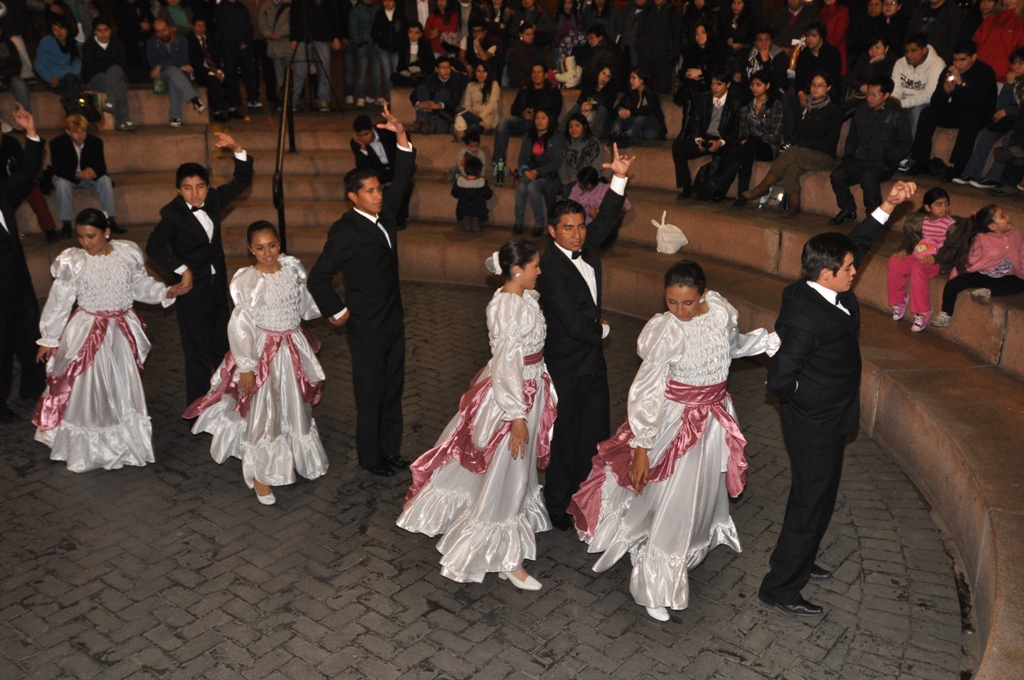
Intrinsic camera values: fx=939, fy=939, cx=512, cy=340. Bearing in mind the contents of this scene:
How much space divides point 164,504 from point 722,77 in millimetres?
7906

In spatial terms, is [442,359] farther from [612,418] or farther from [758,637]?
[758,637]

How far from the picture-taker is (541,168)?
10.9m

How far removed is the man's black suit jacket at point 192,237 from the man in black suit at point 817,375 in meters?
4.21

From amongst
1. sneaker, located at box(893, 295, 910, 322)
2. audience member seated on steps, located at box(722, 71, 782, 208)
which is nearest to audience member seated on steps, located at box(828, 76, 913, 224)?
audience member seated on steps, located at box(722, 71, 782, 208)

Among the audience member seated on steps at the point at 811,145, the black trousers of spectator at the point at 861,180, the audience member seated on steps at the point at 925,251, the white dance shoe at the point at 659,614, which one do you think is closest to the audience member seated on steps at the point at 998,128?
the black trousers of spectator at the point at 861,180

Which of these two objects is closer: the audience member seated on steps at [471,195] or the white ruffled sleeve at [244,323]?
the white ruffled sleeve at [244,323]

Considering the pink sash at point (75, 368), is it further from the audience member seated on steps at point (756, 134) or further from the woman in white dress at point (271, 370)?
the audience member seated on steps at point (756, 134)

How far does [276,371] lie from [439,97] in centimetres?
731

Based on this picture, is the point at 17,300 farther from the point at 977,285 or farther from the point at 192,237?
the point at 977,285

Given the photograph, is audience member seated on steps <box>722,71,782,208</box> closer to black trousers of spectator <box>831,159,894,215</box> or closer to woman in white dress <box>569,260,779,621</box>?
black trousers of spectator <box>831,159,894,215</box>

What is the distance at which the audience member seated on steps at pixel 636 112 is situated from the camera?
11609mm

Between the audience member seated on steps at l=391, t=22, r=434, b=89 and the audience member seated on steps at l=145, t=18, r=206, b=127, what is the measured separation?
8.82 ft

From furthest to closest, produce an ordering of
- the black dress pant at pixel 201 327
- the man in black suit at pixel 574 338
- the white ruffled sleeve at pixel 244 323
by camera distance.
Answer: the black dress pant at pixel 201 327
the white ruffled sleeve at pixel 244 323
the man in black suit at pixel 574 338

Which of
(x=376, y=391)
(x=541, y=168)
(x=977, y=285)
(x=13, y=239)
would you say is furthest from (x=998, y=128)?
(x=13, y=239)
